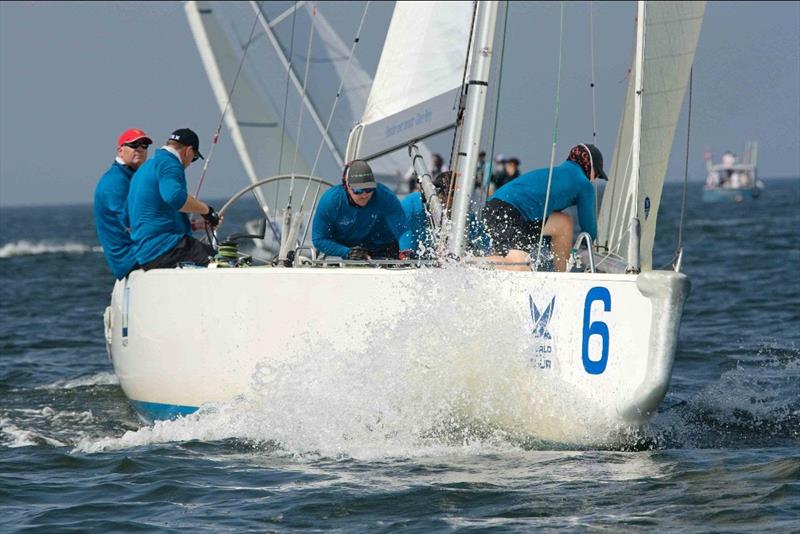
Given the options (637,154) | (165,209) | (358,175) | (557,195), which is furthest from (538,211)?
(165,209)

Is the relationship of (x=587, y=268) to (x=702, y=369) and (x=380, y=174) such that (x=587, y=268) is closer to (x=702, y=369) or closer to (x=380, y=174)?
(x=702, y=369)

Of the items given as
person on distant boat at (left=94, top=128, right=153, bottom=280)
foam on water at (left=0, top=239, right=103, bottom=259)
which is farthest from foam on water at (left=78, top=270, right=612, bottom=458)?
foam on water at (left=0, top=239, right=103, bottom=259)

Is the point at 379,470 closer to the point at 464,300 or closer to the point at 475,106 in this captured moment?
the point at 464,300

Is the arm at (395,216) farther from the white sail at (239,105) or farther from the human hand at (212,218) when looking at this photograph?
the white sail at (239,105)

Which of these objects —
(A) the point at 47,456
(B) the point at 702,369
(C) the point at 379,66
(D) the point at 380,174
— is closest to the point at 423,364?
(A) the point at 47,456

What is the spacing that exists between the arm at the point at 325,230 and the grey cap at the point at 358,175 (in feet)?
0.90

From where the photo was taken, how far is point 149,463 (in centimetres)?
673

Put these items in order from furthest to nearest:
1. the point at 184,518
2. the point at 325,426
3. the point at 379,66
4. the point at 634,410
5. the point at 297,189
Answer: the point at 297,189 → the point at 379,66 → the point at 325,426 → the point at 634,410 → the point at 184,518

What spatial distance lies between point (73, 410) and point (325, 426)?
2.79 metres

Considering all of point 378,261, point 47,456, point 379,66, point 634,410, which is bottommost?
point 47,456

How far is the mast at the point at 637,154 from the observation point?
6.55 m

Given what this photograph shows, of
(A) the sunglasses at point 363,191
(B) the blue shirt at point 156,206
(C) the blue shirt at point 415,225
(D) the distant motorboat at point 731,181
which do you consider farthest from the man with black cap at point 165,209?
(D) the distant motorboat at point 731,181

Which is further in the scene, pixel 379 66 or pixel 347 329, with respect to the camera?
pixel 379 66

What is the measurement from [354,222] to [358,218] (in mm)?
34
